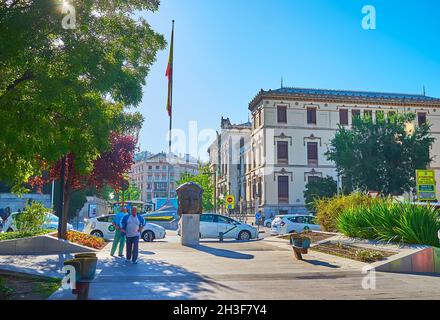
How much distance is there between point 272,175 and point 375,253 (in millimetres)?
35193

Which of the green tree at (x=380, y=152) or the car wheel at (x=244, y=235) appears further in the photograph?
the green tree at (x=380, y=152)

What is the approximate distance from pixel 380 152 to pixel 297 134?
13.9 meters

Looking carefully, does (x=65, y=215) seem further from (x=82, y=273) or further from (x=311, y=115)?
(x=311, y=115)

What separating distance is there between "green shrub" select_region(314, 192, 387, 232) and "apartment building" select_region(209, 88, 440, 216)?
26.8 m

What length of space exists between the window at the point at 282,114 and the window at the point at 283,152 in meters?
2.55

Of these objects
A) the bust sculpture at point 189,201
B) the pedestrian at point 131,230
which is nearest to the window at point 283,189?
the bust sculpture at point 189,201

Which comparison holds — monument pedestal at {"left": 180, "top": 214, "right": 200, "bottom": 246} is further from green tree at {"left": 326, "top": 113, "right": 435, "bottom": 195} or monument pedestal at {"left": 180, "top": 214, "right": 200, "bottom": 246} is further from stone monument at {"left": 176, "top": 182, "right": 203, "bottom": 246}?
green tree at {"left": 326, "top": 113, "right": 435, "bottom": 195}

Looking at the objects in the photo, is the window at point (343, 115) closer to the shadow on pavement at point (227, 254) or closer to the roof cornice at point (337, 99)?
the roof cornice at point (337, 99)

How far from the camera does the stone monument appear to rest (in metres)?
18.0

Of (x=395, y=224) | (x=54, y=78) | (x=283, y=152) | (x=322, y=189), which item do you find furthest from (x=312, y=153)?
(x=54, y=78)

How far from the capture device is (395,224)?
44.3 feet

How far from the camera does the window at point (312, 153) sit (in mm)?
48516

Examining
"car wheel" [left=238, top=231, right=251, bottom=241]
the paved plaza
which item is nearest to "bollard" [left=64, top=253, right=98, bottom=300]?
the paved plaza
